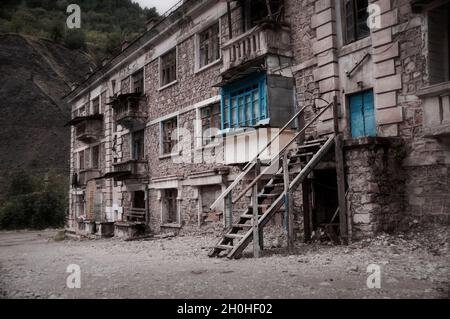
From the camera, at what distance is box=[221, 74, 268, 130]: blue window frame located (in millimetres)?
12273

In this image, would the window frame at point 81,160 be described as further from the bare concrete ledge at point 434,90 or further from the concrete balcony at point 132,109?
the bare concrete ledge at point 434,90

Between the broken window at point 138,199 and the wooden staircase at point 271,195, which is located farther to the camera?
the broken window at point 138,199

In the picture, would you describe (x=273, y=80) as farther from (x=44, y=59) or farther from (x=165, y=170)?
(x=44, y=59)

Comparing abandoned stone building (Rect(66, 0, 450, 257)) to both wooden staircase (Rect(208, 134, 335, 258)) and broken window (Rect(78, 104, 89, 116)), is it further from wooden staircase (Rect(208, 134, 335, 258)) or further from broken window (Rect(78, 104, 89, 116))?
broken window (Rect(78, 104, 89, 116))

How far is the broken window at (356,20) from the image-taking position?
11.0 m

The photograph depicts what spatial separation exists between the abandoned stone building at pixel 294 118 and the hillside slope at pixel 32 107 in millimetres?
35248

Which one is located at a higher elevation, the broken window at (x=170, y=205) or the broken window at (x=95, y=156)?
the broken window at (x=95, y=156)

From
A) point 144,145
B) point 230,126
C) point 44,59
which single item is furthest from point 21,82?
point 230,126

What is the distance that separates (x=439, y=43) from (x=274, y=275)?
660cm

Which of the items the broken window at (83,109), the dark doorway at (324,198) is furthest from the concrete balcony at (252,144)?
the broken window at (83,109)

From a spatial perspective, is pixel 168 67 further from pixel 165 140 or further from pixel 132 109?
pixel 165 140

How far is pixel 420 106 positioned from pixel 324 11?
13.3ft

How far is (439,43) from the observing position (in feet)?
30.5
